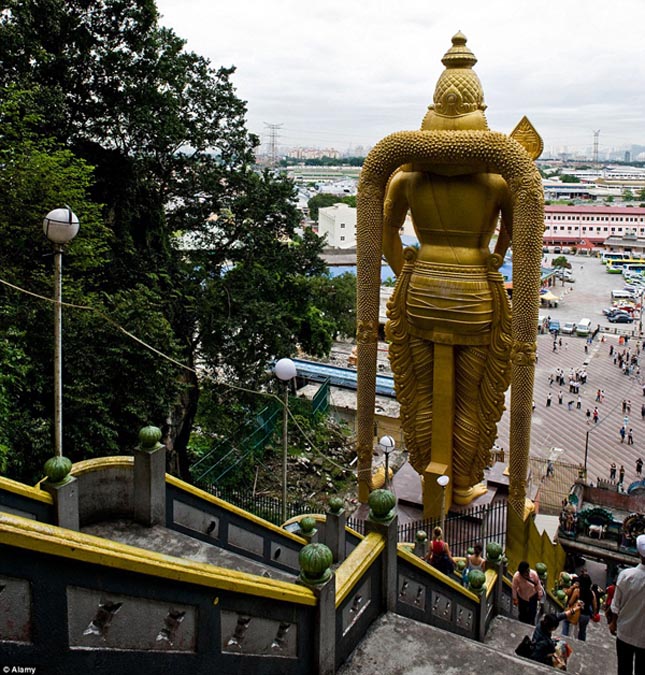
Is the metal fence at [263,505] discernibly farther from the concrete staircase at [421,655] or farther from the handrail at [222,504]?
the concrete staircase at [421,655]

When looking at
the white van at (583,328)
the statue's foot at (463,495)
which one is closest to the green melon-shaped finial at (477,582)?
the statue's foot at (463,495)

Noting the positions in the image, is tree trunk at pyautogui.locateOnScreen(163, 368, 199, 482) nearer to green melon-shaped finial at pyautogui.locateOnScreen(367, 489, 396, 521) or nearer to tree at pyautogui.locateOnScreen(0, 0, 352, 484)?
tree at pyautogui.locateOnScreen(0, 0, 352, 484)

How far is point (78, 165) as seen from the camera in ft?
43.0

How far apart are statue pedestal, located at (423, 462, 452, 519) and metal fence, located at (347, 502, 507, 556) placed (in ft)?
0.49

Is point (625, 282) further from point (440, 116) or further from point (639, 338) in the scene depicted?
point (440, 116)

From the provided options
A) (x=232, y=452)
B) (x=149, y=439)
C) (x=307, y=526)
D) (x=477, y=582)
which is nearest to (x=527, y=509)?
(x=477, y=582)

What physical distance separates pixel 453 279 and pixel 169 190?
7.92 meters

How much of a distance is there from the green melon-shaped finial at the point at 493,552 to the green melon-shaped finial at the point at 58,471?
14.2 ft

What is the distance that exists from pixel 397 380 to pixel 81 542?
9.03m

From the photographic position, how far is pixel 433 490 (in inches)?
444

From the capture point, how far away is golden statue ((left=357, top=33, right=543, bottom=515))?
31.8 feet

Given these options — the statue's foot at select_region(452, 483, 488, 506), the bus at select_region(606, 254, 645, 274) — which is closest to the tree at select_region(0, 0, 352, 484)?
the statue's foot at select_region(452, 483, 488, 506)

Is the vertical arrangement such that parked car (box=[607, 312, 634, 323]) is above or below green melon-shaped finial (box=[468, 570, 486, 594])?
below

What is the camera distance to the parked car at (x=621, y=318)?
4675cm
